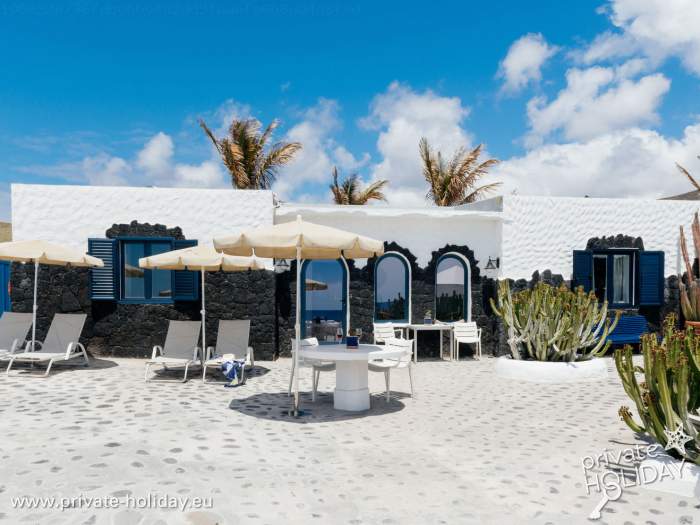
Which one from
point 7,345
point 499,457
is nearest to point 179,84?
point 7,345

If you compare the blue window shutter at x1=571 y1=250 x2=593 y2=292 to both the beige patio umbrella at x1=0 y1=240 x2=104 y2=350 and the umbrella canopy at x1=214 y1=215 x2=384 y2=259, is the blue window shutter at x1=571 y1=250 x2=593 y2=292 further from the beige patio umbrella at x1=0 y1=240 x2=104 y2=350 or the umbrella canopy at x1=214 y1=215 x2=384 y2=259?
the beige patio umbrella at x1=0 y1=240 x2=104 y2=350

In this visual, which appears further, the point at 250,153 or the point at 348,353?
the point at 250,153

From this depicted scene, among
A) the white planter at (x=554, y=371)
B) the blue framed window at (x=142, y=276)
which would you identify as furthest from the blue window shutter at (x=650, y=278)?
the blue framed window at (x=142, y=276)

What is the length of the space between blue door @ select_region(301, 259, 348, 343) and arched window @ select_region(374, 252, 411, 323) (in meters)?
0.81

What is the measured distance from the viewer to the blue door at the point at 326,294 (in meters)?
12.1

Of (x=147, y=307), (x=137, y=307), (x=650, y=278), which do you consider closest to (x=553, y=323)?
(x=650, y=278)

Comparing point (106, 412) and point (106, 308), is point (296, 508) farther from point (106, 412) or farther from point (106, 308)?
point (106, 308)

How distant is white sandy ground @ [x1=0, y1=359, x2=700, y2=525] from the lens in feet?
12.6

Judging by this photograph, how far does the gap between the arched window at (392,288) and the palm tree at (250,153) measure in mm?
9829

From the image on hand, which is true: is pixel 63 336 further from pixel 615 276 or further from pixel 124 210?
pixel 615 276

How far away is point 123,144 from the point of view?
52.7 ft

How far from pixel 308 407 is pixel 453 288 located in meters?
6.34

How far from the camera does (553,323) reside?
31.3 feet

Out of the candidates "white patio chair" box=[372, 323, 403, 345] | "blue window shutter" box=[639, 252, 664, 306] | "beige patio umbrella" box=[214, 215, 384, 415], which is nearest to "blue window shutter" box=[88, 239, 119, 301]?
"beige patio umbrella" box=[214, 215, 384, 415]
